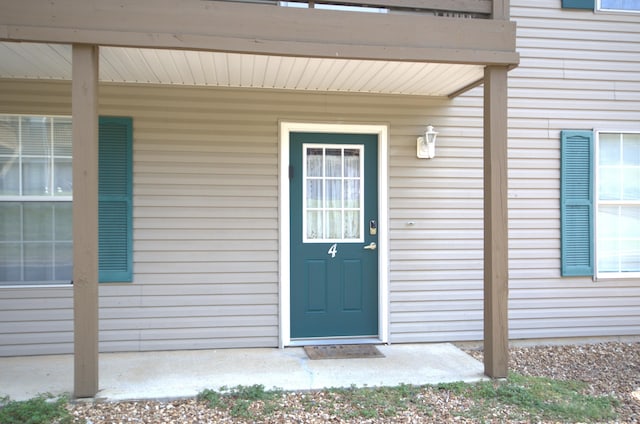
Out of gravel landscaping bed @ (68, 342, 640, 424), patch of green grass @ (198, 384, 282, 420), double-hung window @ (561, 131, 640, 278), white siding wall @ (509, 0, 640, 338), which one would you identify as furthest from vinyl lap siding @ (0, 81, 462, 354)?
double-hung window @ (561, 131, 640, 278)

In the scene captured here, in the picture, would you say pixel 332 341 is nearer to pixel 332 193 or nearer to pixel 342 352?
pixel 342 352

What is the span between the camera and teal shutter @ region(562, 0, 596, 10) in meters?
5.22

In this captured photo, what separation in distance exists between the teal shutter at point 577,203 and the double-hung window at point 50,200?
14.6 feet

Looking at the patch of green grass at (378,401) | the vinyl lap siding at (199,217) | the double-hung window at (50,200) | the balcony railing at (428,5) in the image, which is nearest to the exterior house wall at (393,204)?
the vinyl lap siding at (199,217)

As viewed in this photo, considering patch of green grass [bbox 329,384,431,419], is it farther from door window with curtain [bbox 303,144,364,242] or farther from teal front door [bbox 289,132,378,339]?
door window with curtain [bbox 303,144,364,242]

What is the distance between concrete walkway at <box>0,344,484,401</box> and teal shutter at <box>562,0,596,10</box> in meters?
3.81

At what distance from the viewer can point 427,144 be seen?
16.3 ft

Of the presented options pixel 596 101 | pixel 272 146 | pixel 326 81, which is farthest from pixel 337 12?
pixel 596 101

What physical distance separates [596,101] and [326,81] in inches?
120

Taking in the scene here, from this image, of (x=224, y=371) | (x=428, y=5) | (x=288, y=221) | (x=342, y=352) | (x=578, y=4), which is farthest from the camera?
(x=578, y=4)

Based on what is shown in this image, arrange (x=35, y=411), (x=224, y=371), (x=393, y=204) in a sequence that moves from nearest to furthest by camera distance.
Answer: (x=35, y=411), (x=224, y=371), (x=393, y=204)

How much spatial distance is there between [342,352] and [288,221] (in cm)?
137

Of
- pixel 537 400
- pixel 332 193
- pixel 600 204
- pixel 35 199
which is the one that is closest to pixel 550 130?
pixel 600 204

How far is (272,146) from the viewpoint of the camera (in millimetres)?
4855
